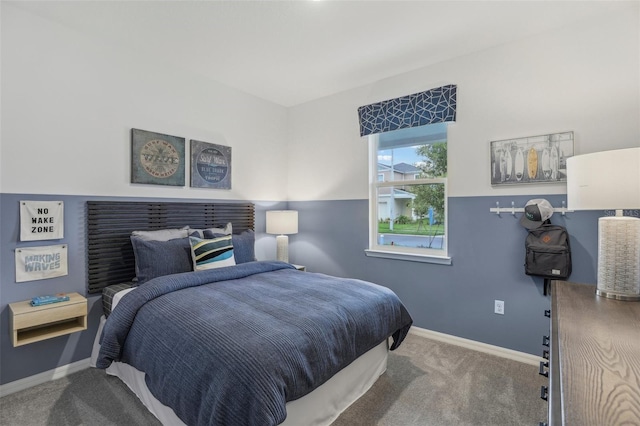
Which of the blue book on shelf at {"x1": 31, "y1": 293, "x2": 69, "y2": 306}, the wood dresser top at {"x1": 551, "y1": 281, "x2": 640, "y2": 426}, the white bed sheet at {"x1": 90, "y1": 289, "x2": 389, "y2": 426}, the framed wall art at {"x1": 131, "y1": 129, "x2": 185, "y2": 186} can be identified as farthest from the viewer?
the framed wall art at {"x1": 131, "y1": 129, "x2": 185, "y2": 186}

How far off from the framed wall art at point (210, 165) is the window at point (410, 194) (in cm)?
164

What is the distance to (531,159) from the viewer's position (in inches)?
99.4

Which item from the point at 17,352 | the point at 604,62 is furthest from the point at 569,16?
the point at 17,352

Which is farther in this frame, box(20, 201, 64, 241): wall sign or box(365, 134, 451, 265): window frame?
box(365, 134, 451, 265): window frame

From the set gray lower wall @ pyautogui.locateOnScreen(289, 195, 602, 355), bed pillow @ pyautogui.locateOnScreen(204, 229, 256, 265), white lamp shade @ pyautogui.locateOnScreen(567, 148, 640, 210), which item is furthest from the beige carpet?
bed pillow @ pyautogui.locateOnScreen(204, 229, 256, 265)

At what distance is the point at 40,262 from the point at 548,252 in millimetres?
3774

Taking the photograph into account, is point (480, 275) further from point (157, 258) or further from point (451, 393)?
point (157, 258)

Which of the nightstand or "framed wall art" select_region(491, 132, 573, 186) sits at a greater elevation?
"framed wall art" select_region(491, 132, 573, 186)

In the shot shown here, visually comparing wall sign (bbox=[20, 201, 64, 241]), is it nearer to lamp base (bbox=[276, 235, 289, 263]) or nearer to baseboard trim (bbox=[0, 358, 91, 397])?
baseboard trim (bbox=[0, 358, 91, 397])

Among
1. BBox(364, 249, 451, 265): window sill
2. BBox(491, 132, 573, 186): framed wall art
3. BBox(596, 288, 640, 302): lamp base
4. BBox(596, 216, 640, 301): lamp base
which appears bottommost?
BBox(364, 249, 451, 265): window sill

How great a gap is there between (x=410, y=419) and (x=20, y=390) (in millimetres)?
2659

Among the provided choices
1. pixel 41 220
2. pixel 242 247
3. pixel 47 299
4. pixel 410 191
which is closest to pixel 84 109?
pixel 41 220

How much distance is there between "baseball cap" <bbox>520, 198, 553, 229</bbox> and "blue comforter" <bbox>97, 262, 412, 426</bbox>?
1243mm

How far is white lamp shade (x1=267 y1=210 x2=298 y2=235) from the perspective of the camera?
12.4 ft
